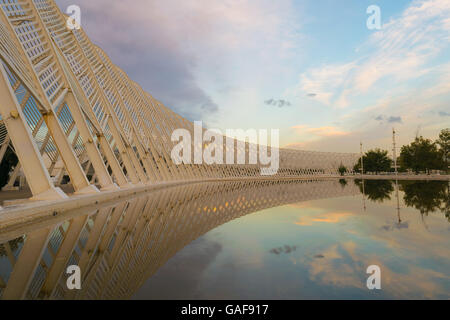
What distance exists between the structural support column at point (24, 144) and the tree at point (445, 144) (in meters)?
57.8

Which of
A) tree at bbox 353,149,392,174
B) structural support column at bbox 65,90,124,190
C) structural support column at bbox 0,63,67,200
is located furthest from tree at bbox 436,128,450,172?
structural support column at bbox 0,63,67,200

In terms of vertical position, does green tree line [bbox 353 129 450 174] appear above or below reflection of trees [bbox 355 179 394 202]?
above

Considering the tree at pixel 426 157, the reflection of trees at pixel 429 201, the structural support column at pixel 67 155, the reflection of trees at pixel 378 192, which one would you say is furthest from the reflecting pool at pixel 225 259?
the tree at pixel 426 157

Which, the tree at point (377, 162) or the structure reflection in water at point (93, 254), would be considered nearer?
the structure reflection in water at point (93, 254)

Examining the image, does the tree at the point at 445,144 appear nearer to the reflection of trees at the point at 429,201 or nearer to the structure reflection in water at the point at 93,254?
the reflection of trees at the point at 429,201

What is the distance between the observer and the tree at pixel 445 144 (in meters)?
47.4

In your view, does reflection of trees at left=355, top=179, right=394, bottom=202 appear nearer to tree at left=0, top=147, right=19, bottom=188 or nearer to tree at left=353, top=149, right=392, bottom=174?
tree at left=0, top=147, right=19, bottom=188

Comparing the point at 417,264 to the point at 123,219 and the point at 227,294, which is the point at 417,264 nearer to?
the point at 227,294

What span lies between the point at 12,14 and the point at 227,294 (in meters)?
14.9

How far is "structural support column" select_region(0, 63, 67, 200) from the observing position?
6738 millimetres

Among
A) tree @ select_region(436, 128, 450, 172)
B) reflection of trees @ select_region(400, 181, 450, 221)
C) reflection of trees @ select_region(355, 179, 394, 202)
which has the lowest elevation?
reflection of trees @ select_region(355, 179, 394, 202)

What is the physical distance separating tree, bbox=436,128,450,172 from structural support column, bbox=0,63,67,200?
5778 centimetres

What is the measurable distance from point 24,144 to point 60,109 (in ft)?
24.9

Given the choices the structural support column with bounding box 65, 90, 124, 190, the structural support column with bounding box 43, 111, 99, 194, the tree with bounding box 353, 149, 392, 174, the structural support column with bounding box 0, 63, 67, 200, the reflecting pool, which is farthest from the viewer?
the tree with bounding box 353, 149, 392, 174
